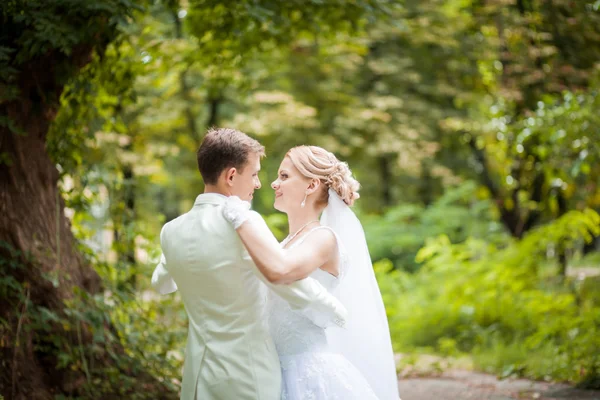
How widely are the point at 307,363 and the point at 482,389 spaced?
431 centimetres

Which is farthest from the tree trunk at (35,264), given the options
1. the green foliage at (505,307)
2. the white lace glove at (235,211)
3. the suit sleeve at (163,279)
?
the green foliage at (505,307)

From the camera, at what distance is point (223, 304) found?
2.58 metres

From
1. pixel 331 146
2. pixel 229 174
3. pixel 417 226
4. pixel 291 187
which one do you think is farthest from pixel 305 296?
pixel 417 226

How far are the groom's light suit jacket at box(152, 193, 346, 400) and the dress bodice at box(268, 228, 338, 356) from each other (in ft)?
0.59

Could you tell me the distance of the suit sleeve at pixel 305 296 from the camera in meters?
2.52

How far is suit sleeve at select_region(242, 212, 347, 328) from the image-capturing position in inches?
99.3

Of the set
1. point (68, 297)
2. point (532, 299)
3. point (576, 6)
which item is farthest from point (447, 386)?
point (576, 6)

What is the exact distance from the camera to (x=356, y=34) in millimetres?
6254

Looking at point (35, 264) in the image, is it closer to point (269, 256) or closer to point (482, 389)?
point (269, 256)

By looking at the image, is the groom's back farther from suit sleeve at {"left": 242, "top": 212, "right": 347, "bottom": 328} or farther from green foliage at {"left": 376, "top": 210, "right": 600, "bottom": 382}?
green foliage at {"left": 376, "top": 210, "right": 600, "bottom": 382}

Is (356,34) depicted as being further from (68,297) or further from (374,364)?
(374,364)

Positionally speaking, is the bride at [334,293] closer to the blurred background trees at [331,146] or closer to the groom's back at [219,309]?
the groom's back at [219,309]

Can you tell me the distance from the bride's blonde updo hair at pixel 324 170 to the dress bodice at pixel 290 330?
35 centimetres

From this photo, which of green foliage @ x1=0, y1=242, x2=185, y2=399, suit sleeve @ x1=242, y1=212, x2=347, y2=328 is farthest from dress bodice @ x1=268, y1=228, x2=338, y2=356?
green foliage @ x1=0, y1=242, x2=185, y2=399
